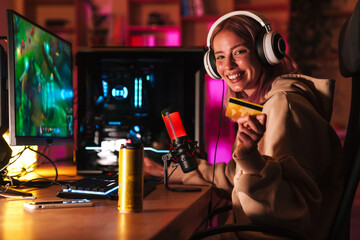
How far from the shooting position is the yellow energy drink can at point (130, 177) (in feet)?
2.52

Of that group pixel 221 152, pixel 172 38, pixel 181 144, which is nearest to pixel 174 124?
pixel 181 144

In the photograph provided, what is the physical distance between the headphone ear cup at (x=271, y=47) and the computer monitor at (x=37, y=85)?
71 centimetres

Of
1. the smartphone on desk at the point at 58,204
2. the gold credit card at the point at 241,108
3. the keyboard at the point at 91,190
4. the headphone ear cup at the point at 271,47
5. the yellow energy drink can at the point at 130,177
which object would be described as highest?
the headphone ear cup at the point at 271,47

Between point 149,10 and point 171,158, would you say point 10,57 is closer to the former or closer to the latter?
point 171,158

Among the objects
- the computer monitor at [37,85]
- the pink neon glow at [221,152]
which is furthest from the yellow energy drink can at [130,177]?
the pink neon glow at [221,152]

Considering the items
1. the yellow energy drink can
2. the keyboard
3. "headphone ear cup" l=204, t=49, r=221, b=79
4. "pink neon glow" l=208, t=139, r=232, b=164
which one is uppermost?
"headphone ear cup" l=204, t=49, r=221, b=79

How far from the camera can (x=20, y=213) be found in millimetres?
775

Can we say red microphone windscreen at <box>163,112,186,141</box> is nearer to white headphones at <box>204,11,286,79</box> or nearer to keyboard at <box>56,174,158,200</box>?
keyboard at <box>56,174,158,200</box>

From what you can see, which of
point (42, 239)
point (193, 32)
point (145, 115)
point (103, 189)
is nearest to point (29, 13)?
point (193, 32)

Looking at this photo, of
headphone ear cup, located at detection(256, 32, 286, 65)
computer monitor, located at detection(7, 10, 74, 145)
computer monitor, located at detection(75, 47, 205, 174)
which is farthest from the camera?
computer monitor, located at detection(75, 47, 205, 174)

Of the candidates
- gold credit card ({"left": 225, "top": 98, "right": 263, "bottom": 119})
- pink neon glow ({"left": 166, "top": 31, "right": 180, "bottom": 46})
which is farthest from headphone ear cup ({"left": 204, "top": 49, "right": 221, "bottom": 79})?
pink neon glow ({"left": 166, "top": 31, "right": 180, "bottom": 46})

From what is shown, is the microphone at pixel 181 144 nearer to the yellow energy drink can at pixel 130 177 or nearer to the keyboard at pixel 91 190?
the keyboard at pixel 91 190

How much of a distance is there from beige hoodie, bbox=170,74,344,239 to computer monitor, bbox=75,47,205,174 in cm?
48

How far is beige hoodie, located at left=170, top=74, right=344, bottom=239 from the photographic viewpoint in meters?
0.88
